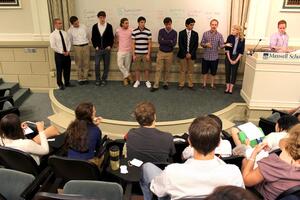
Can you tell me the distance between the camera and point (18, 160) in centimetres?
228

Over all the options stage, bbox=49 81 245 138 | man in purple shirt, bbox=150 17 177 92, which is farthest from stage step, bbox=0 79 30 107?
man in purple shirt, bbox=150 17 177 92

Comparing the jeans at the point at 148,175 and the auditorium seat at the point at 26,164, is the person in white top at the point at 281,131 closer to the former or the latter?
the jeans at the point at 148,175

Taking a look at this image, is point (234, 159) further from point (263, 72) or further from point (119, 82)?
point (119, 82)

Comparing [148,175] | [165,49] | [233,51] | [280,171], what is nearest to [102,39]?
[165,49]

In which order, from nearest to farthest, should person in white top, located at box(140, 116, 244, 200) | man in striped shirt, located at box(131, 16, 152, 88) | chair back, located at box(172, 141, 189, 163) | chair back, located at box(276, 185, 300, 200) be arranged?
person in white top, located at box(140, 116, 244, 200) < chair back, located at box(276, 185, 300, 200) < chair back, located at box(172, 141, 189, 163) < man in striped shirt, located at box(131, 16, 152, 88)

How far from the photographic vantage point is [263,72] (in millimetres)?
4309

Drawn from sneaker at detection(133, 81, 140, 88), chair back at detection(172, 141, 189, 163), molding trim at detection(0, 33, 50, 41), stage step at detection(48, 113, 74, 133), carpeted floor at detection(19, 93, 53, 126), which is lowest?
carpeted floor at detection(19, 93, 53, 126)

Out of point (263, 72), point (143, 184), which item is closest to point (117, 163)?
point (143, 184)

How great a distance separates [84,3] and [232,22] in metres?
2.99

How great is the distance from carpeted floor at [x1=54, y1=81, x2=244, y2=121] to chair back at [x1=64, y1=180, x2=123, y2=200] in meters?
2.41

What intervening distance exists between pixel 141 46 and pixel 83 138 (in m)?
3.26

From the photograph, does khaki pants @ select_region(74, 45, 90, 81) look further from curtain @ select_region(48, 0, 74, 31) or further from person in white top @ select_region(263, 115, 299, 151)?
person in white top @ select_region(263, 115, 299, 151)

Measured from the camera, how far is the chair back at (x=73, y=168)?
79.4 inches

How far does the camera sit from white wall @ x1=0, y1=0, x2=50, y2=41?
5.57 m
